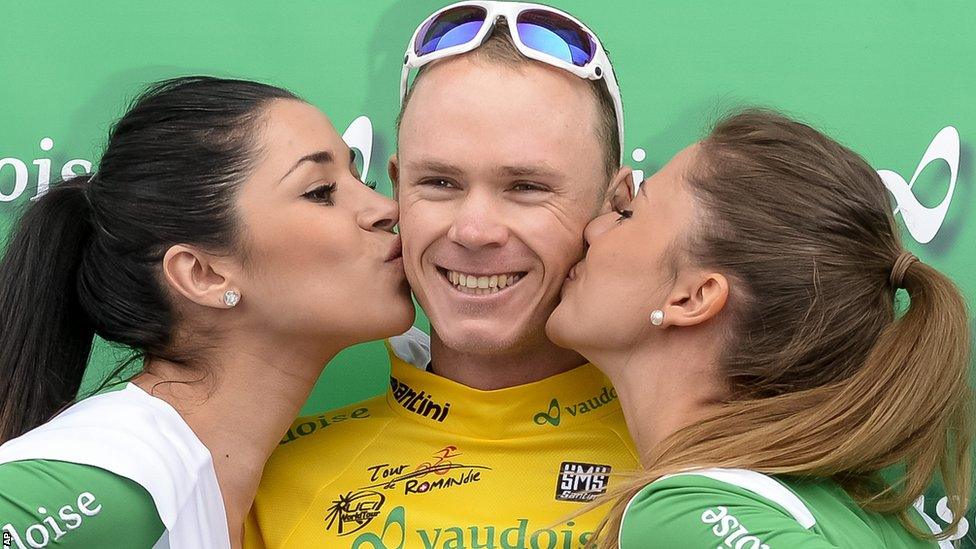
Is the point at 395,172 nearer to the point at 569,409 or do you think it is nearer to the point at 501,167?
the point at 501,167

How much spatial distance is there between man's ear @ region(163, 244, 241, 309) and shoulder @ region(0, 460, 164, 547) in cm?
37

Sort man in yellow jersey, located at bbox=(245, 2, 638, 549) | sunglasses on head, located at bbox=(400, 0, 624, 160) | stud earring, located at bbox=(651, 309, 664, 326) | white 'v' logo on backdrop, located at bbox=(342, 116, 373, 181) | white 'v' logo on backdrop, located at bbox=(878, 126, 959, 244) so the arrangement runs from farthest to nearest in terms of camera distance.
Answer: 1. white 'v' logo on backdrop, located at bbox=(342, 116, 373, 181)
2. white 'v' logo on backdrop, located at bbox=(878, 126, 959, 244)
3. sunglasses on head, located at bbox=(400, 0, 624, 160)
4. man in yellow jersey, located at bbox=(245, 2, 638, 549)
5. stud earring, located at bbox=(651, 309, 664, 326)

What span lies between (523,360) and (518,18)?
20.7 inches

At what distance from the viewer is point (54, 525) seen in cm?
156

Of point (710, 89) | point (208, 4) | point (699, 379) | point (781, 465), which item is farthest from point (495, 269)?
point (208, 4)

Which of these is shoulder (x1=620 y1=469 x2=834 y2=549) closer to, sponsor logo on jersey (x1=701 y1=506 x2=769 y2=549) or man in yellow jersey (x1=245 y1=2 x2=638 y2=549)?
sponsor logo on jersey (x1=701 y1=506 x2=769 y2=549)

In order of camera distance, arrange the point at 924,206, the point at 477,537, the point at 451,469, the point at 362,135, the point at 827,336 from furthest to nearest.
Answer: the point at 362,135 < the point at 924,206 < the point at 451,469 < the point at 477,537 < the point at 827,336

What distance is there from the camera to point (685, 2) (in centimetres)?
239

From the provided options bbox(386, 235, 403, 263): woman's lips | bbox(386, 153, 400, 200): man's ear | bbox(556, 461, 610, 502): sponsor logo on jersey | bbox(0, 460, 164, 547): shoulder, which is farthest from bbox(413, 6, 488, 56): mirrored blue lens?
bbox(0, 460, 164, 547): shoulder

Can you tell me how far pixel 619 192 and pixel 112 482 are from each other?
886 millimetres

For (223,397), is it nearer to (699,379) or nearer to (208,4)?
(699,379)

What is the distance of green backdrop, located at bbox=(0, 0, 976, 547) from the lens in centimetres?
233

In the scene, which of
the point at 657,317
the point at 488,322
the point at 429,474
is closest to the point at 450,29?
the point at 488,322

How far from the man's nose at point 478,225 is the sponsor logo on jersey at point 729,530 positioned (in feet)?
1.95
